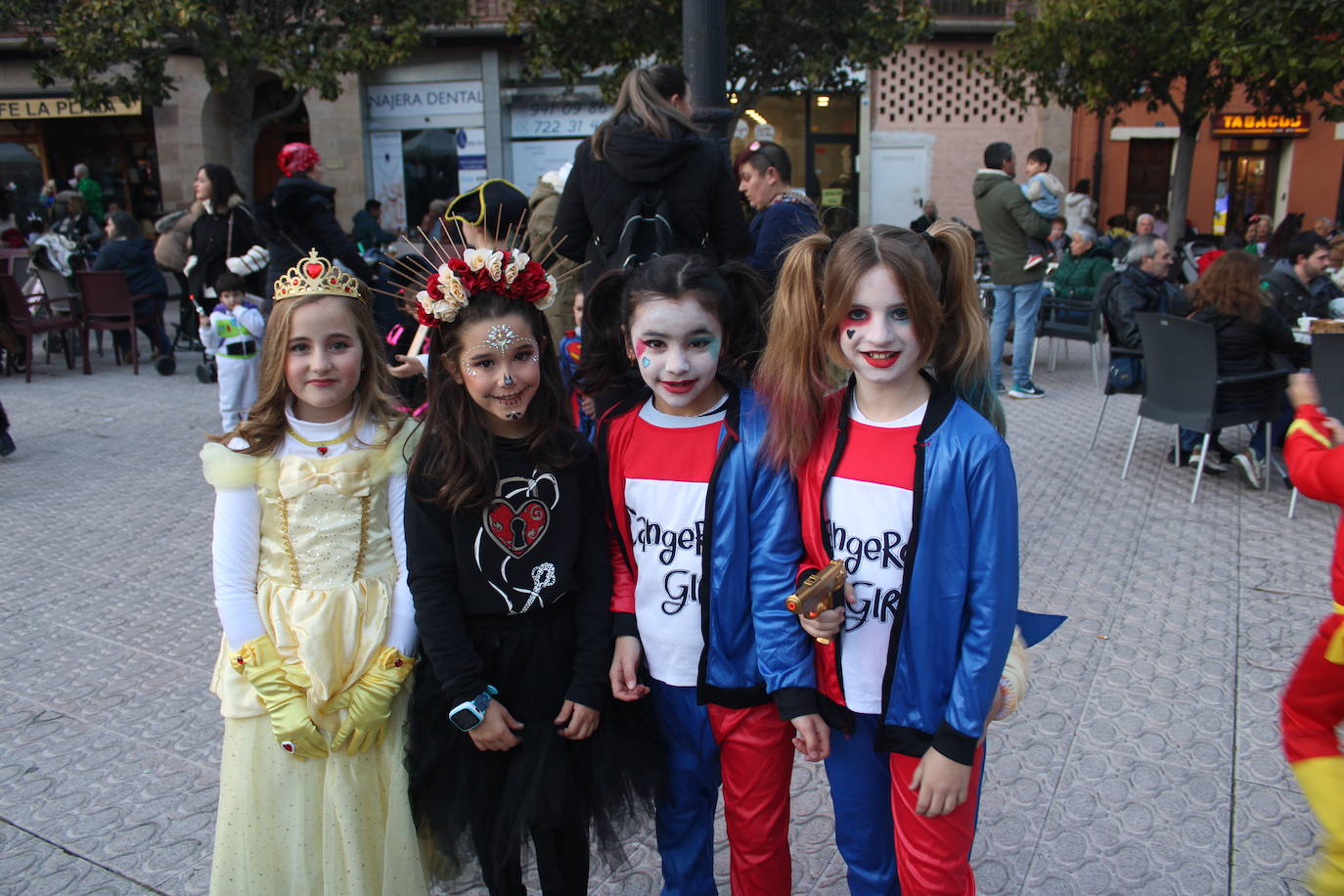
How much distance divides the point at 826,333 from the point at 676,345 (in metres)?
0.31

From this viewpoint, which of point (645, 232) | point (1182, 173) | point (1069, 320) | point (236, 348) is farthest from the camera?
point (1182, 173)

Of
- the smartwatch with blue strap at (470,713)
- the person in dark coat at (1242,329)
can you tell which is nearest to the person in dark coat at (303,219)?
the smartwatch with blue strap at (470,713)

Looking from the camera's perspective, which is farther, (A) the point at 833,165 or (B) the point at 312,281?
(A) the point at 833,165

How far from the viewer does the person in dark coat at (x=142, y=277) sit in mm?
10375

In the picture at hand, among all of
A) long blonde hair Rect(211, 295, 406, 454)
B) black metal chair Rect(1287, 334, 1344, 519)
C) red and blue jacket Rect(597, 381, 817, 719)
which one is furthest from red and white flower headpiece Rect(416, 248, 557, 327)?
black metal chair Rect(1287, 334, 1344, 519)

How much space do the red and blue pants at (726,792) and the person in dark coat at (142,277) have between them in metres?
9.68

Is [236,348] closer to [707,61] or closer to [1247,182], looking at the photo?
[707,61]

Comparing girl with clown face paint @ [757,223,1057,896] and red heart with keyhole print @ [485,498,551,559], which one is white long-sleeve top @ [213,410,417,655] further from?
girl with clown face paint @ [757,223,1057,896]

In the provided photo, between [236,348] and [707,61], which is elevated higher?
[707,61]

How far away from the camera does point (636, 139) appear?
11.7 feet

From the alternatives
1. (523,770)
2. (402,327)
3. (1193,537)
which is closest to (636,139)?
(402,327)

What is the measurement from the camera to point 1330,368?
520cm

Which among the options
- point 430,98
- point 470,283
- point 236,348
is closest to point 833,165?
point 430,98

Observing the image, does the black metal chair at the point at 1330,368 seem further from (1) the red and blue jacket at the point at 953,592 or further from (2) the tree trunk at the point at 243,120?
(2) the tree trunk at the point at 243,120
